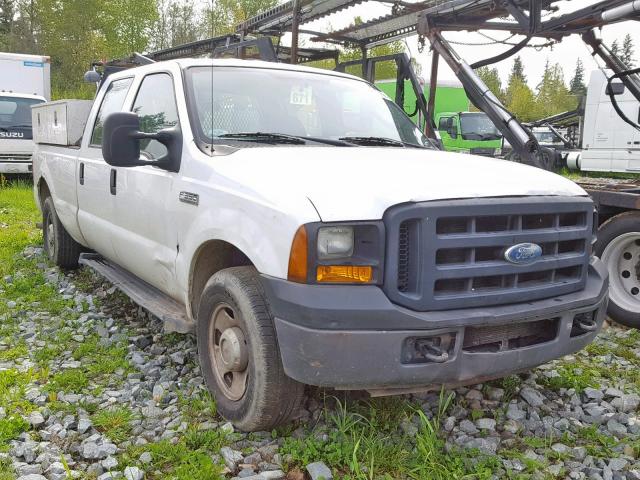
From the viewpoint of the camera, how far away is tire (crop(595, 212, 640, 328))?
193 inches

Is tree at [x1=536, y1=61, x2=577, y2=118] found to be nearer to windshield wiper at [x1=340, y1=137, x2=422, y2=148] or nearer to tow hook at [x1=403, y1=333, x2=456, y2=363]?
windshield wiper at [x1=340, y1=137, x2=422, y2=148]

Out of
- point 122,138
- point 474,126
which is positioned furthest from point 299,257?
point 474,126

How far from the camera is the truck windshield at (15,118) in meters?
13.4

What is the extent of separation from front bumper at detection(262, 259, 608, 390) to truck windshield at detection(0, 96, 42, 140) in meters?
12.7

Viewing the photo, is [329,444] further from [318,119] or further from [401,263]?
[318,119]

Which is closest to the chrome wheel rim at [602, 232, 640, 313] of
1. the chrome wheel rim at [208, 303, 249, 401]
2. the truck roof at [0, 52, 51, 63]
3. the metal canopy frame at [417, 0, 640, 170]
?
the metal canopy frame at [417, 0, 640, 170]

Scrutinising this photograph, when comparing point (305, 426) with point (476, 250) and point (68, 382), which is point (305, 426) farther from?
point (68, 382)

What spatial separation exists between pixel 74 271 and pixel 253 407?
14.2ft

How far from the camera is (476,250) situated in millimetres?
2820

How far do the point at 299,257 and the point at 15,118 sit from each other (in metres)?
13.3

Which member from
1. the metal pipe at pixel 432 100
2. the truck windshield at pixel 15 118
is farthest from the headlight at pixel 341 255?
the truck windshield at pixel 15 118

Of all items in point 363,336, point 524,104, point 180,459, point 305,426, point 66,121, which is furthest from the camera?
point 524,104

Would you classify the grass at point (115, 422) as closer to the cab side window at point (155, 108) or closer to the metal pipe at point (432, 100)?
the cab side window at point (155, 108)

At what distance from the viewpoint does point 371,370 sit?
8.64ft
